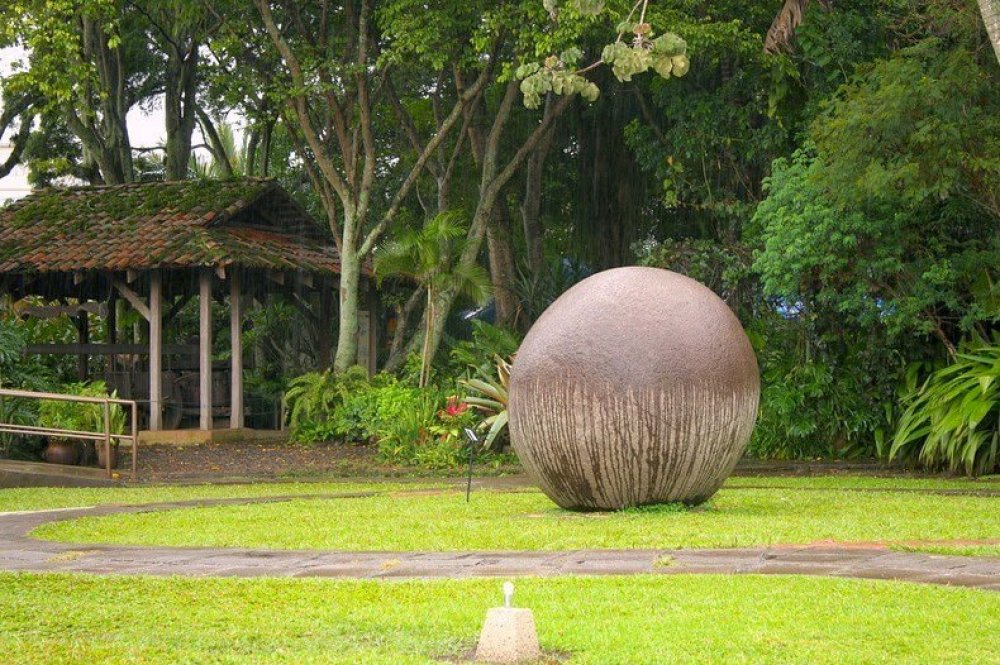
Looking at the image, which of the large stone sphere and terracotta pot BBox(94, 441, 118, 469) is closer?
the large stone sphere

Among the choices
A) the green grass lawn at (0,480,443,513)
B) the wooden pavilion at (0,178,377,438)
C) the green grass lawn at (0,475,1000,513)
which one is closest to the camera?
the green grass lawn at (0,480,443,513)

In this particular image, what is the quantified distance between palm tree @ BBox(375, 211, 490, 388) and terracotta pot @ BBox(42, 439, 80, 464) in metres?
6.33

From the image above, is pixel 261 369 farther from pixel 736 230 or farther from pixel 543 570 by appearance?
pixel 543 570

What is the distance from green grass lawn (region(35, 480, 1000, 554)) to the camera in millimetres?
10602

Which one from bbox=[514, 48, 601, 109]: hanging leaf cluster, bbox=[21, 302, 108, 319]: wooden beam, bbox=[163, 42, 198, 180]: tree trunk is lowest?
bbox=[21, 302, 108, 319]: wooden beam

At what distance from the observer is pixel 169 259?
82.0 feet

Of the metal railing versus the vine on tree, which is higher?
the vine on tree

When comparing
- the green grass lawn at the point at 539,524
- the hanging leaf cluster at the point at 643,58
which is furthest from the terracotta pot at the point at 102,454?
the hanging leaf cluster at the point at 643,58

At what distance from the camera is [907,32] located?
2206 centimetres

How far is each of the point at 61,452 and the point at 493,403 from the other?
258 inches

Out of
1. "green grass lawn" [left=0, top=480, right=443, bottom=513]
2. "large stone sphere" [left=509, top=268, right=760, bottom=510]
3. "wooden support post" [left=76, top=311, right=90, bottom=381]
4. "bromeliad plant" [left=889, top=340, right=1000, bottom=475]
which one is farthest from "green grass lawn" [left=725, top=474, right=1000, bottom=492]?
"wooden support post" [left=76, top=311, right=90, bottom=381]

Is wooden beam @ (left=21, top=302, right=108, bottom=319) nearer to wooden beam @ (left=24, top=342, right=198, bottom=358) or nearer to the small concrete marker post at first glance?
wooden beam @ (left=24, top=342, right=198, bottom=358)

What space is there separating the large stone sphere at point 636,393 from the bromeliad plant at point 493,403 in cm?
836

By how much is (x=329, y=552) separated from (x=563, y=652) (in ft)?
13.2
